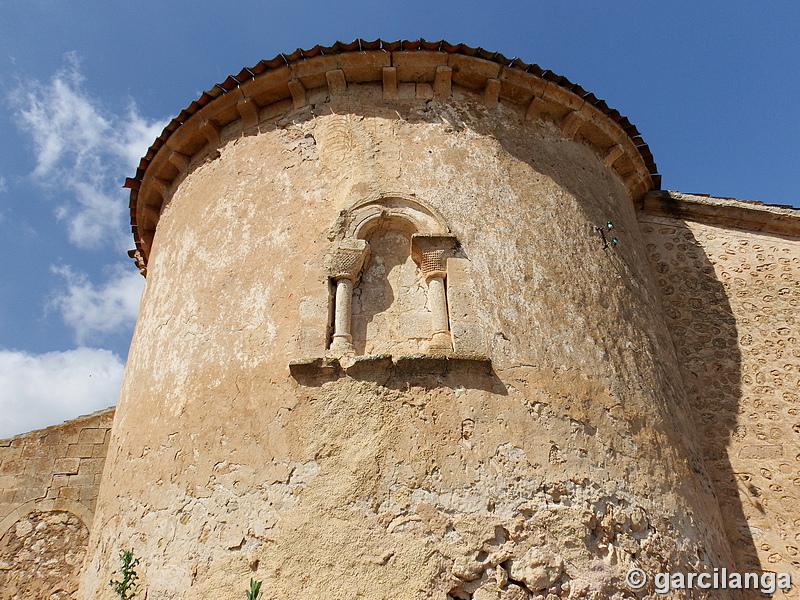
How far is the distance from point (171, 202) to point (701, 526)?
18.4ft

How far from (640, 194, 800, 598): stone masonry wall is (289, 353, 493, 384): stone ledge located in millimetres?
2720

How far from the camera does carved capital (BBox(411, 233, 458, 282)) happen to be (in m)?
5.03

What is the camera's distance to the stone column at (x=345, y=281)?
471 cm

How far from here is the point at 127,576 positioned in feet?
13.1

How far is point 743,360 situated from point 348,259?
4.05 metres

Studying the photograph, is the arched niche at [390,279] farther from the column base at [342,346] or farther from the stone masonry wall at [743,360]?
the stone masonry wall at [743,360]

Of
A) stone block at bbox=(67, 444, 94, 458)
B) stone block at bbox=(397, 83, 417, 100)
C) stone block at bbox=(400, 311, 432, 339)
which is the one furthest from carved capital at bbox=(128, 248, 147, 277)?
stone block at bbox=(400, 311, 432, 339)

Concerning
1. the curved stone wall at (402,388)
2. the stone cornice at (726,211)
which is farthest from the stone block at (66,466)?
the stone cornice at (726,211)

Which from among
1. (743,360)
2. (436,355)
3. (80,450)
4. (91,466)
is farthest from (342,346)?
(743,360)

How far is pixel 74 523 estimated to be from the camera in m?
5.96

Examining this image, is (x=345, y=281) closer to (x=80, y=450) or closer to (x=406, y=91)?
(x=406, y=91)

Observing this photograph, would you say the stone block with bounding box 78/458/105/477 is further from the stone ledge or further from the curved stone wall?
the stone ledge

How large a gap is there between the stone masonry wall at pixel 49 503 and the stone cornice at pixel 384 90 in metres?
2.70

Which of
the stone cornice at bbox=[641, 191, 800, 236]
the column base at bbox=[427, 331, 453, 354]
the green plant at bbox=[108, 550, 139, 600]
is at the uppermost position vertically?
the stone cornice at bbox=[641, 191, 800, 236]
